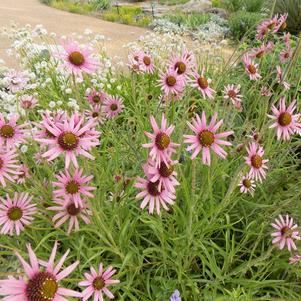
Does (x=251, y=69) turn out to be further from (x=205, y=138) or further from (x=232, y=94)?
(x=205, y=138)

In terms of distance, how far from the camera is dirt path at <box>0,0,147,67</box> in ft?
25.3

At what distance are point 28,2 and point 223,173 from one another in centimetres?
1160

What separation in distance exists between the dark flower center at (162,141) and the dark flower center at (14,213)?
656 mm

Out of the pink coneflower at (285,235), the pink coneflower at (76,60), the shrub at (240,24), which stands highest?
A: the pink coneflower at (76,60)

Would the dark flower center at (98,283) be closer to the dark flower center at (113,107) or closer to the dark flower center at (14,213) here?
the dark flower center at (14,213)

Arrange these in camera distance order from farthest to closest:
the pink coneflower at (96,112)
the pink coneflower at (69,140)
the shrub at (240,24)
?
the shrub at (240,24)
the pink coneflower at (96,112)
the pink coneflower at (69,140)

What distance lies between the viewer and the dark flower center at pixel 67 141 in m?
1.44

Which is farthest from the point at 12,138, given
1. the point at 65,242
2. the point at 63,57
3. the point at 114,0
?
the point at 114,0

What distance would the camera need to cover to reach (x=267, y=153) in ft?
7.84

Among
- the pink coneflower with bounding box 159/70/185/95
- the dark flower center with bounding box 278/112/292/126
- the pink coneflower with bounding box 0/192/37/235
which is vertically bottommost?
the pink coneflower with bounding box 0/192/37/235

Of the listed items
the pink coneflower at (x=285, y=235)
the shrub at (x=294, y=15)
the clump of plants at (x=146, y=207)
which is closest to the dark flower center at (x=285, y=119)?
the clump of plants at (x=146, y=207)

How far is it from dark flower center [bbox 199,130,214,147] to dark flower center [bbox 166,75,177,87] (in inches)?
19.2

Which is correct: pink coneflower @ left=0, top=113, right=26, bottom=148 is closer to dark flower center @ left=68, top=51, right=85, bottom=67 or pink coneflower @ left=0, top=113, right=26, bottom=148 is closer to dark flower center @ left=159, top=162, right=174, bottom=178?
dark flower center @ left=68, top=51, right=85, bottom=67

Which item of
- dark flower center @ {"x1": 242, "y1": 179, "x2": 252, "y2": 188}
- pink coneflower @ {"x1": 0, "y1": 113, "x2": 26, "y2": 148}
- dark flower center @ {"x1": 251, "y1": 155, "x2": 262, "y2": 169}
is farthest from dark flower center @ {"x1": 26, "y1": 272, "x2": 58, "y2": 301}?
dark flower center @ {"x1": 242, "y1": 179, "x2": 252, "y2": 188}
